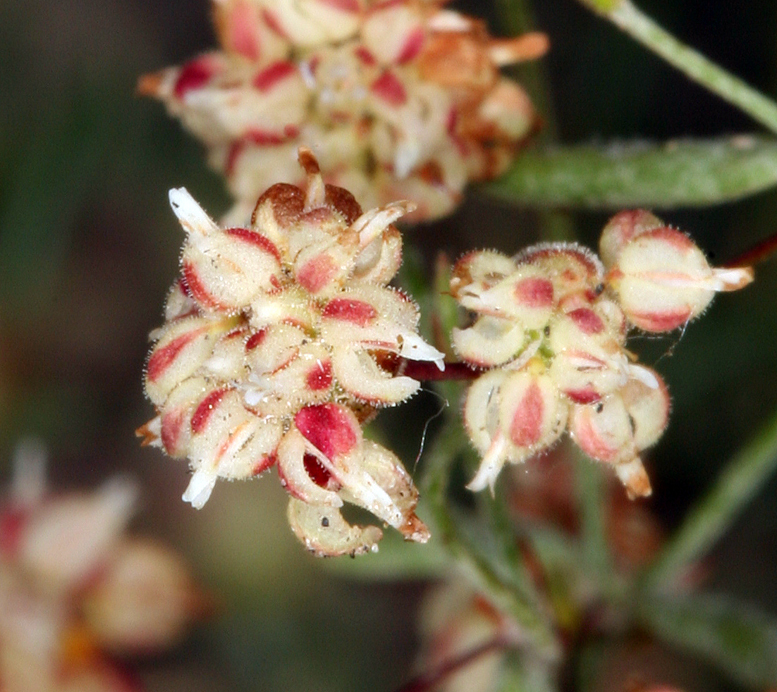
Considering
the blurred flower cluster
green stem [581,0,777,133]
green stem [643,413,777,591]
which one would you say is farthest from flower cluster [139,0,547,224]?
green stem [643,413,777,591]

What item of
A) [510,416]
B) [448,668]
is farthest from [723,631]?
[510,416]

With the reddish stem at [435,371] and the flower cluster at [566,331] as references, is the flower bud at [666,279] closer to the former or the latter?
the flower cluster at [566,331]

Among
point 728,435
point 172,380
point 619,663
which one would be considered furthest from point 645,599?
point 172,380

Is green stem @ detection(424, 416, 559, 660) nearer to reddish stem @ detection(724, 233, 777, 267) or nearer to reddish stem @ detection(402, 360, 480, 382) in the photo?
reddish stem @ detection(402, 360, 480, 382)

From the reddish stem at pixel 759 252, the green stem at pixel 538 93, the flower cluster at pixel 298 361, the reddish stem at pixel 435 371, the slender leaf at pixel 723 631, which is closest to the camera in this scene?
the flower cluster at pixel 298 361

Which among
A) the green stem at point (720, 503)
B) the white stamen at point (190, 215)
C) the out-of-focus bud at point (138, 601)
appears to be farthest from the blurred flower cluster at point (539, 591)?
the white stamen at point (190, 215)
